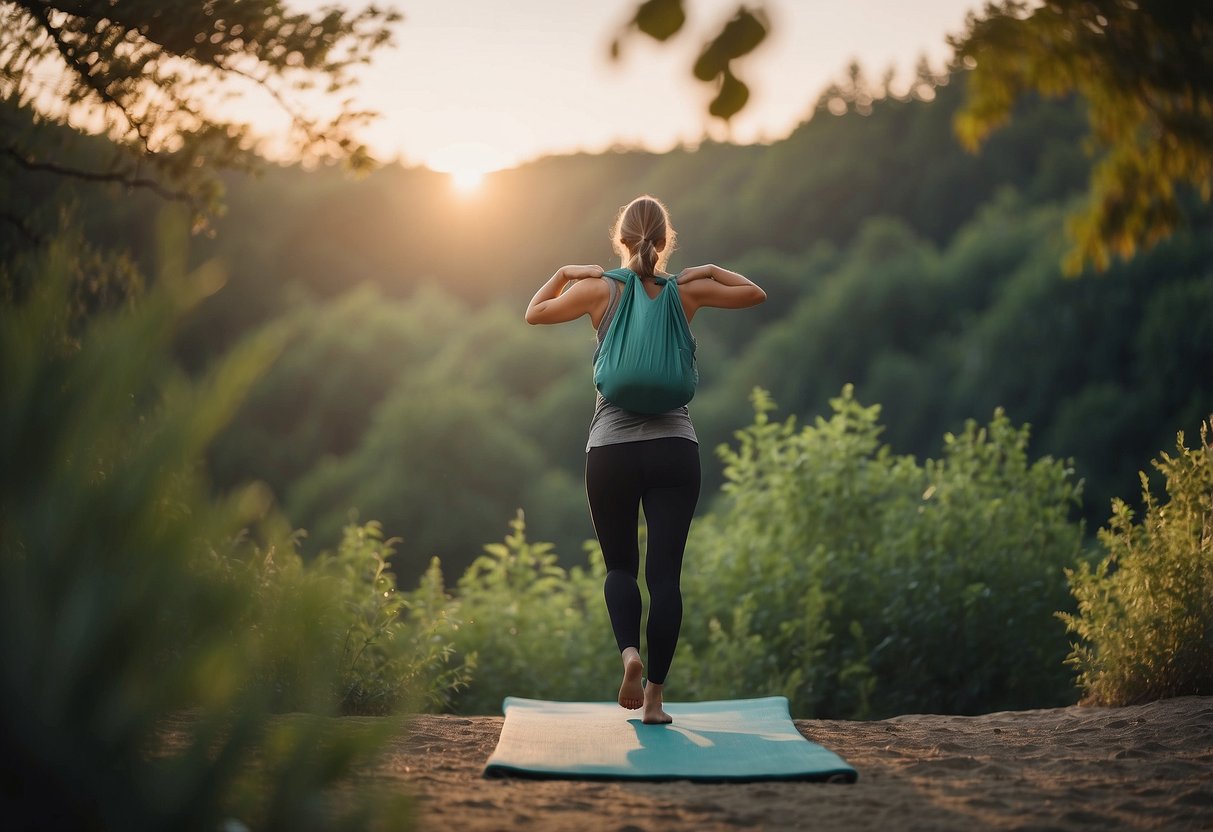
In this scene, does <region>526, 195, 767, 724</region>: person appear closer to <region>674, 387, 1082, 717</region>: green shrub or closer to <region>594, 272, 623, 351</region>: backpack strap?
<region>594, 272, 623, 351</region>: backpack strap

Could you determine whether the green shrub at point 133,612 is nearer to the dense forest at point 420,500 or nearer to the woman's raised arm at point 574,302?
the dense forest at point 420,500

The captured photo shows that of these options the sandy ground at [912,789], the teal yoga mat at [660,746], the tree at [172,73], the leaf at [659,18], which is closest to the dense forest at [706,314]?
the tree at [172,73]

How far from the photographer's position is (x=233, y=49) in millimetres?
4980

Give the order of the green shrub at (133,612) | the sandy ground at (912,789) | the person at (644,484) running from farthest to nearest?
the person at (644,484), the sandy ground at (912,789), the green shrub at (133,612)

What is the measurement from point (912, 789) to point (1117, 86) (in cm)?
189

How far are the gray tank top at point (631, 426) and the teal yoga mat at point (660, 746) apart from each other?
2.92 feet

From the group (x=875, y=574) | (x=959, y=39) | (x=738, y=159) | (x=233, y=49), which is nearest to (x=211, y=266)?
(x=959, y=39)

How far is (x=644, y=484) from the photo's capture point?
3.73m

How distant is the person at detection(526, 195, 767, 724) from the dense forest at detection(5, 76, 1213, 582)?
631cm

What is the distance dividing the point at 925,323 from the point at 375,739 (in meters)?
25.2

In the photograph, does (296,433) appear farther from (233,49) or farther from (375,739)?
(375,739)

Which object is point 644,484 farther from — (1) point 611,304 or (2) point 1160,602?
(2) point 1160,602

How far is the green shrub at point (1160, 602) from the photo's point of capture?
13.6ft

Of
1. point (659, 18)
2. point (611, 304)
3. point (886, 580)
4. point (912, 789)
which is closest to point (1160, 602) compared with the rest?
point (912, 789)
